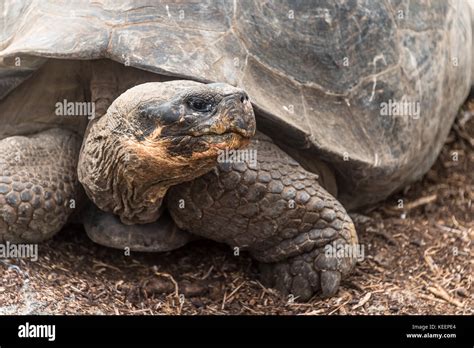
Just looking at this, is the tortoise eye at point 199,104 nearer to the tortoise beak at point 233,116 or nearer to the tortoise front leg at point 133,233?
the tortoise beak at point 233,116

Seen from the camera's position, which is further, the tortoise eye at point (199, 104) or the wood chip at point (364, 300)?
the wood chip at point (364, 300)

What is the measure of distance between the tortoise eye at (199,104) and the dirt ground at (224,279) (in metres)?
1.18

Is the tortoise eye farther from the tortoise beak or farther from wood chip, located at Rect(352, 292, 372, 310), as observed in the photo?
wood chip, located at Rect(352, 292, 372, 310)

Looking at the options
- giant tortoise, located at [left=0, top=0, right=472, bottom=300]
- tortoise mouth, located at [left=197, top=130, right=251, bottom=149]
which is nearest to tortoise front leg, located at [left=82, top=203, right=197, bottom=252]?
giant tortoise, located at [left=0, top=0, right=472, bottom=300]

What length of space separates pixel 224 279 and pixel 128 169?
1.03m

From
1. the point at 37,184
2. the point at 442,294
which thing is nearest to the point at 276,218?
the point at 442,294

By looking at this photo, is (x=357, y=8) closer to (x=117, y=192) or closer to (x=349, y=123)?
(x=349, y=123)

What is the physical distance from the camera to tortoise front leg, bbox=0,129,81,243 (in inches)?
182

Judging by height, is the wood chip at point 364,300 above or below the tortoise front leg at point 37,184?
below

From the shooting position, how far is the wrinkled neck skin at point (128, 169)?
410 centimetres

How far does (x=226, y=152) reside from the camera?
4.23m

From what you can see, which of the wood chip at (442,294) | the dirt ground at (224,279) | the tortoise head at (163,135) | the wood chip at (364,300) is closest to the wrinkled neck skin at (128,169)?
the tortoise head at (163,135)

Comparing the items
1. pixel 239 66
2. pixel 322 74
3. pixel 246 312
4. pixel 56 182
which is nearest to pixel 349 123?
pixel 322 74

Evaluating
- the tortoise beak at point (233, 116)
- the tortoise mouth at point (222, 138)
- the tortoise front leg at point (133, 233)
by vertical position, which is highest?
the tortoise beak at point (233, 116)
